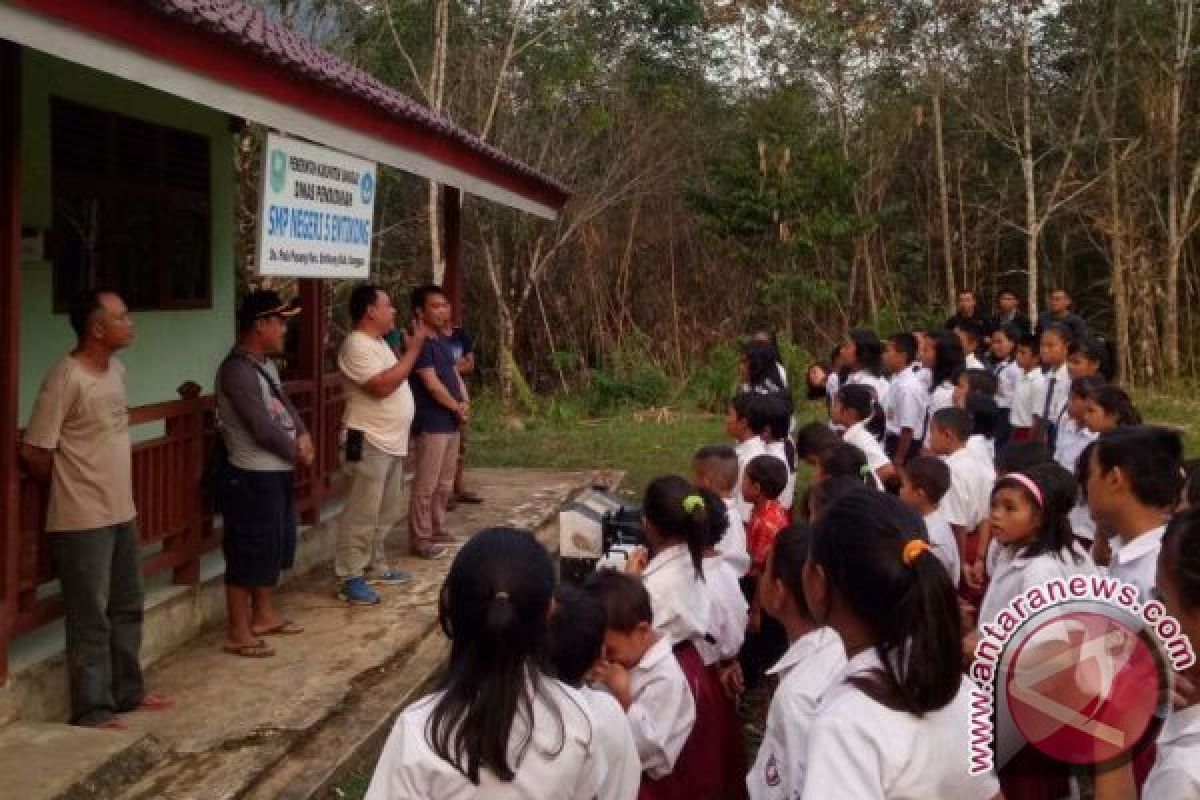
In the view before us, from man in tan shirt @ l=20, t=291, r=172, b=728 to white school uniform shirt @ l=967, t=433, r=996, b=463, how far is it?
3.66m

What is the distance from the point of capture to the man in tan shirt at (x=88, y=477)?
3.99 metres

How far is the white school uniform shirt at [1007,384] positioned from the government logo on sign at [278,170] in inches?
196

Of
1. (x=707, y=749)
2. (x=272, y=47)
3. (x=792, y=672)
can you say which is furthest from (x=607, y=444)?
(x=792, y=672)

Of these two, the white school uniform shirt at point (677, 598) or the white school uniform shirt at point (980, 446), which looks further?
the white school uniform shirt at point (980, 446)

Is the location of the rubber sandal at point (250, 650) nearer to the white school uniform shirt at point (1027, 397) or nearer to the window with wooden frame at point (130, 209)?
the window with wooden frame at point (130, 209)

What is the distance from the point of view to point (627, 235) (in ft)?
56.7

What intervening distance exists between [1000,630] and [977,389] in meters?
4.94

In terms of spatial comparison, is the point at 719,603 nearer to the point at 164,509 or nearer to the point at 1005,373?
the point at 164,509

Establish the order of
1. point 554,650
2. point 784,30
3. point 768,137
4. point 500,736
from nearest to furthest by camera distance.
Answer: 1. point 500,736
2. point 554,650
3. point 768,137
4. point 784,30

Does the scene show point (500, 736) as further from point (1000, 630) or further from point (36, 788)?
point (36, 788)

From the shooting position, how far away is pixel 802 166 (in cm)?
1612

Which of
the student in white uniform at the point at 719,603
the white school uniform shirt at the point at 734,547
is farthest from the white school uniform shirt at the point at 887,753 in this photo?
the white school uniform shirt at the point at 734,547

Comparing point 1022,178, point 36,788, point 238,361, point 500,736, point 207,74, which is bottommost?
point 36,788

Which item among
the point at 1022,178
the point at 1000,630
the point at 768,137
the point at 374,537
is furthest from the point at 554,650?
the point at 1022,178
